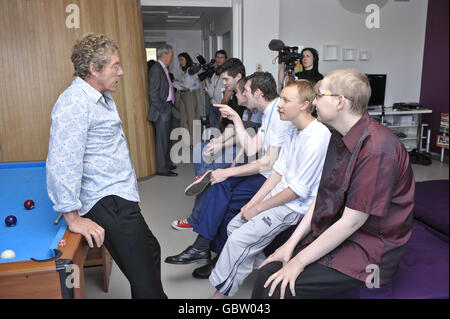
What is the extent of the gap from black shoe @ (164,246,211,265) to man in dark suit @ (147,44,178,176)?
261cm

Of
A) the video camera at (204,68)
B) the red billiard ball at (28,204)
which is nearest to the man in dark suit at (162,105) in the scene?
the video camera at (204,68)

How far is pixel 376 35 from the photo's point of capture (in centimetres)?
604

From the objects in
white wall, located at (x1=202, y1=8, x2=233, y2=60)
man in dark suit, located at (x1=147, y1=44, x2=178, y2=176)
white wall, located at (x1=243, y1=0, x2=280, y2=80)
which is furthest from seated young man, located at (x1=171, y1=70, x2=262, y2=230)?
white wall, located at (x1=202, y1=8, x2=233, y2=60)

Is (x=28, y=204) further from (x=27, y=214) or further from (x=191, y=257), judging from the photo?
(x=191, y=257)

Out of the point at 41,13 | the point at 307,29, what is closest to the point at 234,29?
the point at 307,29

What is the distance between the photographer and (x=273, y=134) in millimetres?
2371

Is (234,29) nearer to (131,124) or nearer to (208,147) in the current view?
(131,124)

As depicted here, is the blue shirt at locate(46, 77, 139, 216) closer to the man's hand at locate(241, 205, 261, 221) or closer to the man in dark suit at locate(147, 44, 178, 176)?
the man's hand at locate(241, 205, 261, 221)

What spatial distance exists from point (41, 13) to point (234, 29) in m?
2.57

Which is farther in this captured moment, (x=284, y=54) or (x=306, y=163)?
(x=284, y=54)

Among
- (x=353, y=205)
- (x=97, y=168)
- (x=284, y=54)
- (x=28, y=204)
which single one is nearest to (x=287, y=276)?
(x=353, y=205)

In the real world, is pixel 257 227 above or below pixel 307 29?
below

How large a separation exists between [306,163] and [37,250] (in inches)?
47.9

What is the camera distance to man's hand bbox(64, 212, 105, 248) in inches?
58.7
